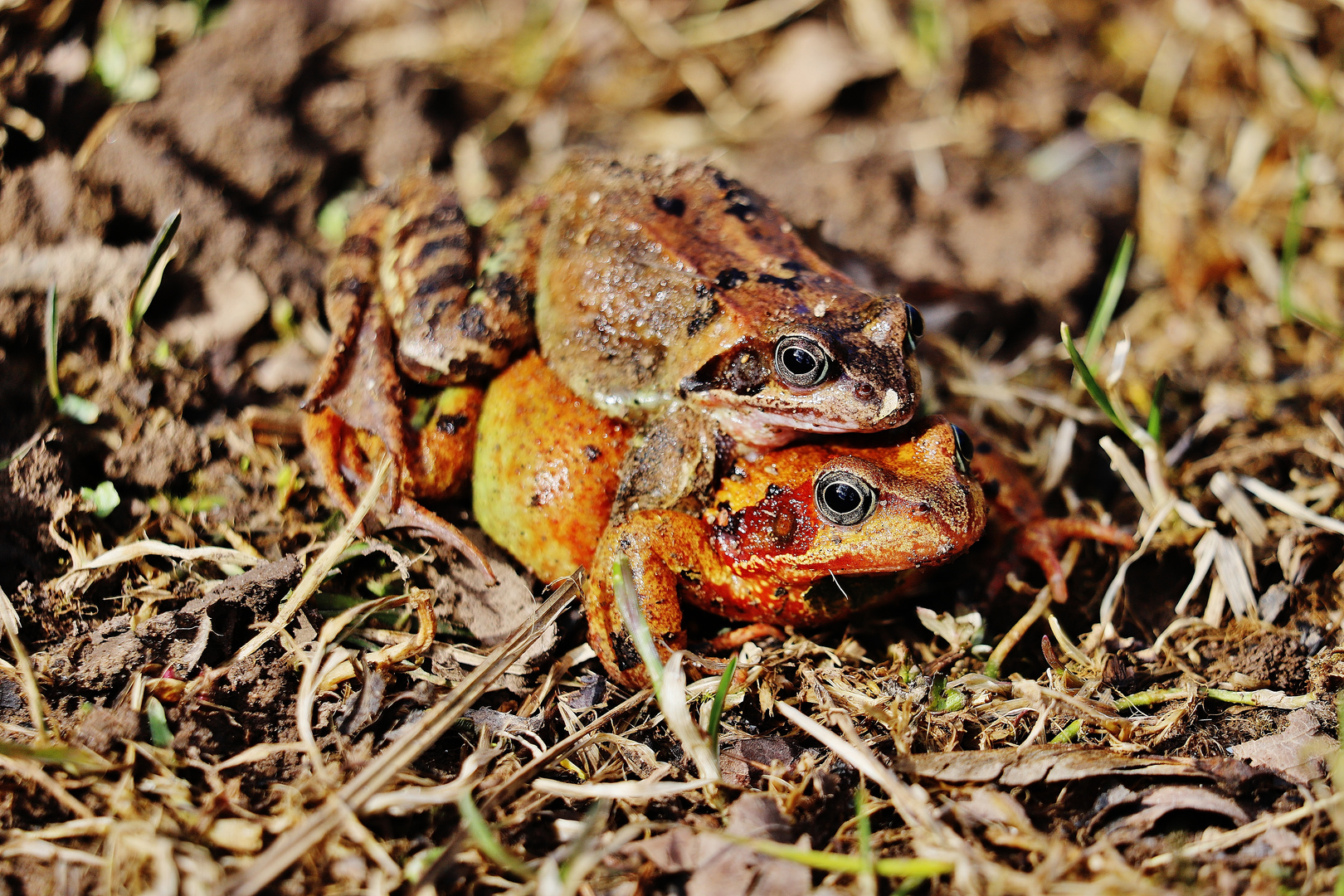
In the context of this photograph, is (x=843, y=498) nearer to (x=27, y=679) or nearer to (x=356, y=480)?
(x=356, y=480)

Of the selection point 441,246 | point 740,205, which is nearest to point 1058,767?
point 740,205

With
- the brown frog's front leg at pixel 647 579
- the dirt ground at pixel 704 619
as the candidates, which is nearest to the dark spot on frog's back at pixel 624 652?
the brown frog's front leg at pixel 647 579

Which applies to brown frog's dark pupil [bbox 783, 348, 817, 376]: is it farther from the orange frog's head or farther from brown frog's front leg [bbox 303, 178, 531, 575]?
brown frog's front leg [bbox 303, 178, 531, 575]

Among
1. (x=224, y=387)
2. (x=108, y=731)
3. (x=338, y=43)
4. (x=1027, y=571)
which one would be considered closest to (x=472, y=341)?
(x=224, y=387)

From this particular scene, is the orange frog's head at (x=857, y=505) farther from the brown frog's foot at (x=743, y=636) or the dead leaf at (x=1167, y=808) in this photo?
the dead leaf at (x=1167, y=808)

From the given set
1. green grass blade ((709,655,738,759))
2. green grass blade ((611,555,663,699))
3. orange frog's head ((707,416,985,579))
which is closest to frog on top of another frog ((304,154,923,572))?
orange frog's head ((707,416,985,579))
